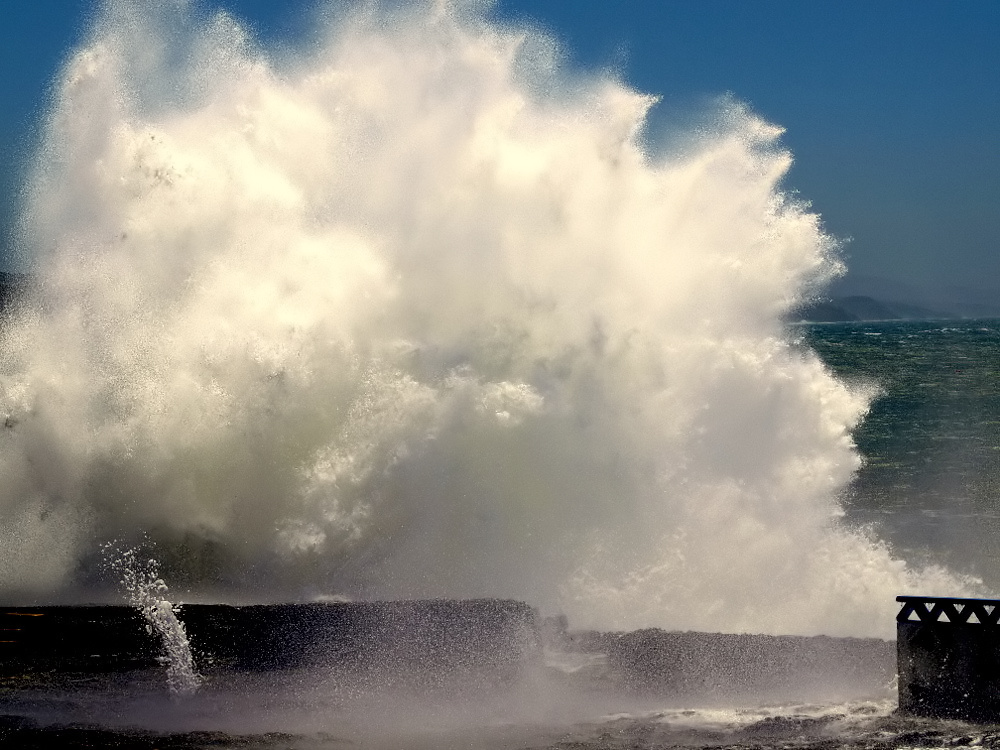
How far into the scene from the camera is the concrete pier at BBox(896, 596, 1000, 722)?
1991cm

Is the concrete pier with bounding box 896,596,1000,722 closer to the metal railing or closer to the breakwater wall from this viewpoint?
the metal railing

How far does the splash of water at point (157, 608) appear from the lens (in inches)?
819

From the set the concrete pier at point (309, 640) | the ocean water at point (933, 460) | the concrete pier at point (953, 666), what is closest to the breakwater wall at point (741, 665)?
the concrete pier at point (953, 666)

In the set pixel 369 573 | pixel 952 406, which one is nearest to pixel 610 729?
pixel 369 573

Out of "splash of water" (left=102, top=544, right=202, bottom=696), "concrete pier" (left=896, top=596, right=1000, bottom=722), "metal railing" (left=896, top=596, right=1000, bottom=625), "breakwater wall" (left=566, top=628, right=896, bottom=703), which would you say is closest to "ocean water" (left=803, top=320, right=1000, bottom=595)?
"breakwater wall" (left=566, top=628, right=896, bottom=703)

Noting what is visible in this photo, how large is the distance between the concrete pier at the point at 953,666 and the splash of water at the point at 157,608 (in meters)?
9.91

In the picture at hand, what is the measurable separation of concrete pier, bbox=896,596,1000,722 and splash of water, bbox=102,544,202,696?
9909 millimetres

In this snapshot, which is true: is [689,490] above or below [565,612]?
above

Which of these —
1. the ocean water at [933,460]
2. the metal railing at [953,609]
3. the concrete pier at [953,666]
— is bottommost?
the concrete pier at [953,666]

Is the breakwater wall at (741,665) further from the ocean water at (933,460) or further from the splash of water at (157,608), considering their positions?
the ocean water at (933,460)

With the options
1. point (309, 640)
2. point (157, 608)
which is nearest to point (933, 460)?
point (309, 640)

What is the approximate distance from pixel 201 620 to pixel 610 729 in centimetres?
734

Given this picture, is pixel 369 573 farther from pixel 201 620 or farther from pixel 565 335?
pixel 565 335

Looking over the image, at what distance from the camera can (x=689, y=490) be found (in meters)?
30.2
